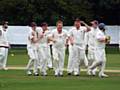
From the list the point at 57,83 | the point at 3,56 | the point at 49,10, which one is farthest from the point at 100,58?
the point at 49,10

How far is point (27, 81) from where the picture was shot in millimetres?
23438

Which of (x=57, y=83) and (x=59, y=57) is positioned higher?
(x=59, y=57)

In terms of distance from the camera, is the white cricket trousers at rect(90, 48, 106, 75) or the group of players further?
the group of players

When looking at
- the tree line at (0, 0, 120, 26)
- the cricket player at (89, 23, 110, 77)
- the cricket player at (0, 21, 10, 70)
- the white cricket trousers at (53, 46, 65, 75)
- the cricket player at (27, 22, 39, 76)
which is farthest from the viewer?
the tree line at (0, 0, 120, 26)

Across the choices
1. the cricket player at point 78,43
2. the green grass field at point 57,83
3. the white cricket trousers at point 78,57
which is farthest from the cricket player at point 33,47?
the white cricket trousers at point 78,57

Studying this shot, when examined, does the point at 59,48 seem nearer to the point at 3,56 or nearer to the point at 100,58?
the point at 100,58

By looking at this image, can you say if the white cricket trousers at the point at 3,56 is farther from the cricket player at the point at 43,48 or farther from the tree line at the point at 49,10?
the tree line at the point at 49,10

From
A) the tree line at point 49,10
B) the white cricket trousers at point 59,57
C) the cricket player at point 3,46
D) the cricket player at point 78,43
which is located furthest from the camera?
the tree line at point 49,10

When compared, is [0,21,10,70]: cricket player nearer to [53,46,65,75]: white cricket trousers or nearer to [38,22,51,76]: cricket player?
[38,22,51,76]: cricket player

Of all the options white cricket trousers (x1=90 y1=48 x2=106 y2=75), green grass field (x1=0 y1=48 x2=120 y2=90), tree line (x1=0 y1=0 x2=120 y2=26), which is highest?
tree line (x1=0 y1=0 x2=120 y2=26)

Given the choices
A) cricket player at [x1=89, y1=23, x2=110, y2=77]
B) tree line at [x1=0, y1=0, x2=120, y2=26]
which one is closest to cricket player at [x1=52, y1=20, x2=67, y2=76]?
cricket player at [x1=89, y1=23, x2=110, y2=77]

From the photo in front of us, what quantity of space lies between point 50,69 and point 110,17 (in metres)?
35.1

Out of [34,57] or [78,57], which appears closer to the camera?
[34,57]

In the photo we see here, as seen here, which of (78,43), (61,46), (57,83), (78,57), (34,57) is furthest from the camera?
(78,57)
